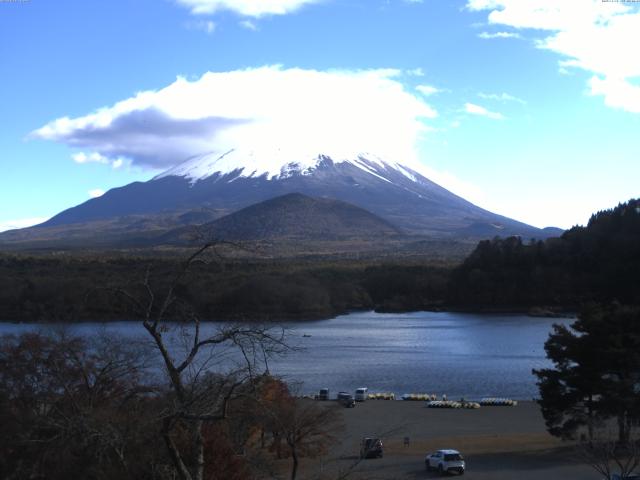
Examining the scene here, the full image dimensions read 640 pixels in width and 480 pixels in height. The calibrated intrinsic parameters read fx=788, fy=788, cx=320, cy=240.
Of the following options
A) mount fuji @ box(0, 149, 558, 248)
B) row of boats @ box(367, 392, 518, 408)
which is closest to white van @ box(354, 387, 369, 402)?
row of boats @ box(367, 392, 518, 408)

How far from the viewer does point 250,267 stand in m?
67.4

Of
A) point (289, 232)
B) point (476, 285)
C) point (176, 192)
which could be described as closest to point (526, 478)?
point (476, 285)

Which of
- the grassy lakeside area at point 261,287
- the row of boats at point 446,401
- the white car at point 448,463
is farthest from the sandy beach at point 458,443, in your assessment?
the grassy lakeside area at point 261,287

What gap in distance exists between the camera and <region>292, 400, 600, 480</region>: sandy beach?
41.8 ft

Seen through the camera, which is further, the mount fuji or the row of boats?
the mount fuji

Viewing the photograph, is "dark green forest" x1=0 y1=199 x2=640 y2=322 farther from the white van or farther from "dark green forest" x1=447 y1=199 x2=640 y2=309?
the white van

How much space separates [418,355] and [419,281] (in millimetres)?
31070

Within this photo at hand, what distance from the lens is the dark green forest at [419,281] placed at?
5100cm

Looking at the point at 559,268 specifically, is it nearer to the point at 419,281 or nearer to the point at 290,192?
the point at 419,281

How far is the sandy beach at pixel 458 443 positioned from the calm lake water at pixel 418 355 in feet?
10.1

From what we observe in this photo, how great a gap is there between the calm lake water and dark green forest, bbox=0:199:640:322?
5.26 m

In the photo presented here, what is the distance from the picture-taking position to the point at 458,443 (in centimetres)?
1605

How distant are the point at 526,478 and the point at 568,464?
1.46 meters

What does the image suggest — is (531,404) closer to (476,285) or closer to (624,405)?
(624,405)
